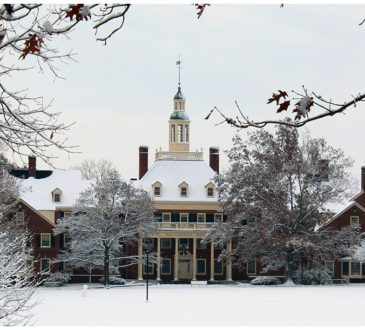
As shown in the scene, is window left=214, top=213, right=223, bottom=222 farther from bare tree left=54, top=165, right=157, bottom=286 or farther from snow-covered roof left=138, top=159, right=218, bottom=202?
bare tree left=54, top=165, right=157, bottom=286

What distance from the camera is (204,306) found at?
43.0 metres

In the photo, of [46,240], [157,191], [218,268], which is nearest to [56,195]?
[46,240]

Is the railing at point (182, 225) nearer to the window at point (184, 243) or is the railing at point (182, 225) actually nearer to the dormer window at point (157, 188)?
the window at point (184, 243)

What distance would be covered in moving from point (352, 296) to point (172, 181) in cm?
2074

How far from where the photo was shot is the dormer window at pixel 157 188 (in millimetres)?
65188

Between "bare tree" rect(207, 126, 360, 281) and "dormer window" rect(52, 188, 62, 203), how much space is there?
39.6ft

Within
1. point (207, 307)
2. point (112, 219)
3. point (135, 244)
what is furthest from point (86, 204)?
point (207, 307)

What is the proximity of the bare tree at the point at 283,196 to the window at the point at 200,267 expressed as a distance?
199 inches

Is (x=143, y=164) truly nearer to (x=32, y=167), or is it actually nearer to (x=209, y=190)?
(x=209, y=190)

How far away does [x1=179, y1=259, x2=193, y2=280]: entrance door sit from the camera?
2547 inches

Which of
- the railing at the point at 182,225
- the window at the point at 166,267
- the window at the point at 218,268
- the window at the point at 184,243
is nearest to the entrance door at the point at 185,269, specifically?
the window at the point at 166,267

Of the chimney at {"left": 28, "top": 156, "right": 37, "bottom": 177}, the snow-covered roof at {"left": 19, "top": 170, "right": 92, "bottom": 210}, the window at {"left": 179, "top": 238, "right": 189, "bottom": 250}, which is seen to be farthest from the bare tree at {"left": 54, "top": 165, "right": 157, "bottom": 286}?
the chimney at {"left": 28, "top": 156, "right": 37, "bottom": 177}

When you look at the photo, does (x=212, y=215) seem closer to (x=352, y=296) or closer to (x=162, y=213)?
(x=162, y=213)

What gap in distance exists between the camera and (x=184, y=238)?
212 feet
